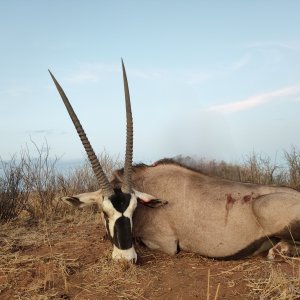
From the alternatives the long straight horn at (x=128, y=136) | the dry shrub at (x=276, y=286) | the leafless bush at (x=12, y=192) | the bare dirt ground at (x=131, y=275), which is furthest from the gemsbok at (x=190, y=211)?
the leafless bush at (x=12, y=192)

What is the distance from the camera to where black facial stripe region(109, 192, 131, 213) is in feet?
15.9

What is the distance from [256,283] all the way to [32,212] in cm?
536

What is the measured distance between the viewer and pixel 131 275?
436 centimetres

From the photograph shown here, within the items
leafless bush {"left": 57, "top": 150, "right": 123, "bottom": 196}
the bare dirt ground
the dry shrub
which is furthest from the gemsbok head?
leafless bush {"left": 57, "top": 150, "right": 123, "bottom": 196}

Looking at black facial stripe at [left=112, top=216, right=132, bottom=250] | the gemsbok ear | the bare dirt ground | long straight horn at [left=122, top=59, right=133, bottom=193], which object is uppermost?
long straight horn at [left=122, top=59, right=133, bottom=193]

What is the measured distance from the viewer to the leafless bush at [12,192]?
7848 millimetres

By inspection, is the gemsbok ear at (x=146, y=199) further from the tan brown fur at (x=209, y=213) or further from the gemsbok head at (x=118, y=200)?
the tan brown fur at (x=209, y=213)

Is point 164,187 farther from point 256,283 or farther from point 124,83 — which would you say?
point 256,283

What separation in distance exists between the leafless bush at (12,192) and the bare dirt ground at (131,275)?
2101 millimetres

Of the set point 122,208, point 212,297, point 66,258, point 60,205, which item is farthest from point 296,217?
point 60,205

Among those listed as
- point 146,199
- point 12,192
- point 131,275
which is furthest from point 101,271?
point 12,192

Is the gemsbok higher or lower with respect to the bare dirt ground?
higher

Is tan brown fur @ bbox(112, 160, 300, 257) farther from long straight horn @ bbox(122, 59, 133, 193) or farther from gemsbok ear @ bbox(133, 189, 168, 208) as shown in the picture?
long straight horn @ bbox(122, 59, 133, 193)

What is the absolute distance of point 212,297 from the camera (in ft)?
12.6
